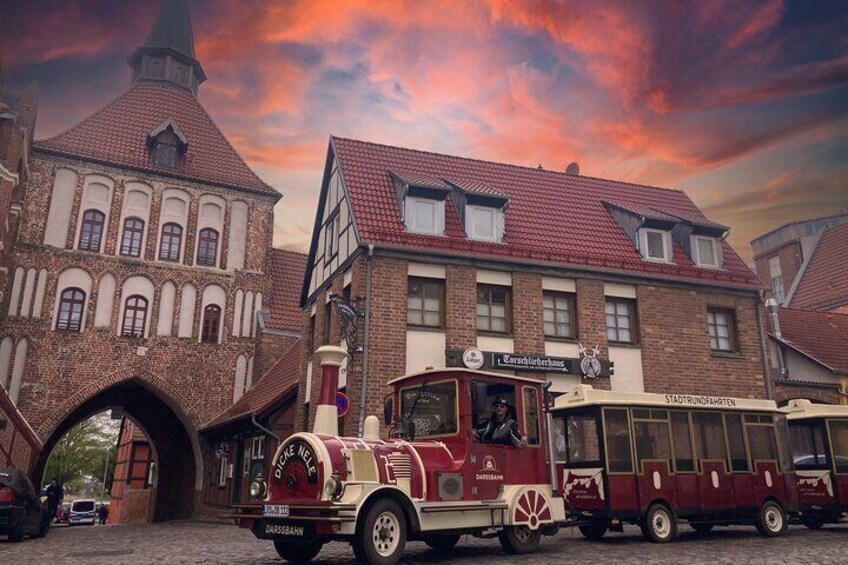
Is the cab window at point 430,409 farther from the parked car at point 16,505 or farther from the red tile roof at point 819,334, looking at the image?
the red tile roof at point 819,334

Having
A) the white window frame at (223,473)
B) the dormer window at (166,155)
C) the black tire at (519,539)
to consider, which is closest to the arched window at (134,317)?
the dormer window at (166,155)

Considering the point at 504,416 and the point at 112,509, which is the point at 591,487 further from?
the point at 112,509

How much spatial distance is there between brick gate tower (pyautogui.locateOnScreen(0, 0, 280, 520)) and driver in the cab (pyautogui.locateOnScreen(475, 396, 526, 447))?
1955 cm

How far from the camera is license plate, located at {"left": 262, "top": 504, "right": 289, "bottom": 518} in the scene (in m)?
8.38

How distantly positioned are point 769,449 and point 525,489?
6306mm

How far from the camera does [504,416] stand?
409 inches

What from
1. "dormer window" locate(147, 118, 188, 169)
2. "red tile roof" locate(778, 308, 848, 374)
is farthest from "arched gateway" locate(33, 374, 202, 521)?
"red tile roof" locate(778, 308, 848, 374)

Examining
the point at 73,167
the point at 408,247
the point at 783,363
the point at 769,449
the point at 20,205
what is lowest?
the point at 769,449

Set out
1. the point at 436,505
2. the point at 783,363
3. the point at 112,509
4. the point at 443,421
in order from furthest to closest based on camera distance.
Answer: the point at 112,509
the point at 783,363
the point at 443,421
the point at 436,505

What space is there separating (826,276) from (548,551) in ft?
92.4

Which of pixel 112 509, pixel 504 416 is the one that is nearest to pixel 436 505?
pixel 504 416

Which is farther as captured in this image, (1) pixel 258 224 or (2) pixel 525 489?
(1) pixel 258 224

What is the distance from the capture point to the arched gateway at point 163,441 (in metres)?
28.6

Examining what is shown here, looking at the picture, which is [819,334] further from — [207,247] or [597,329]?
[207,247]
